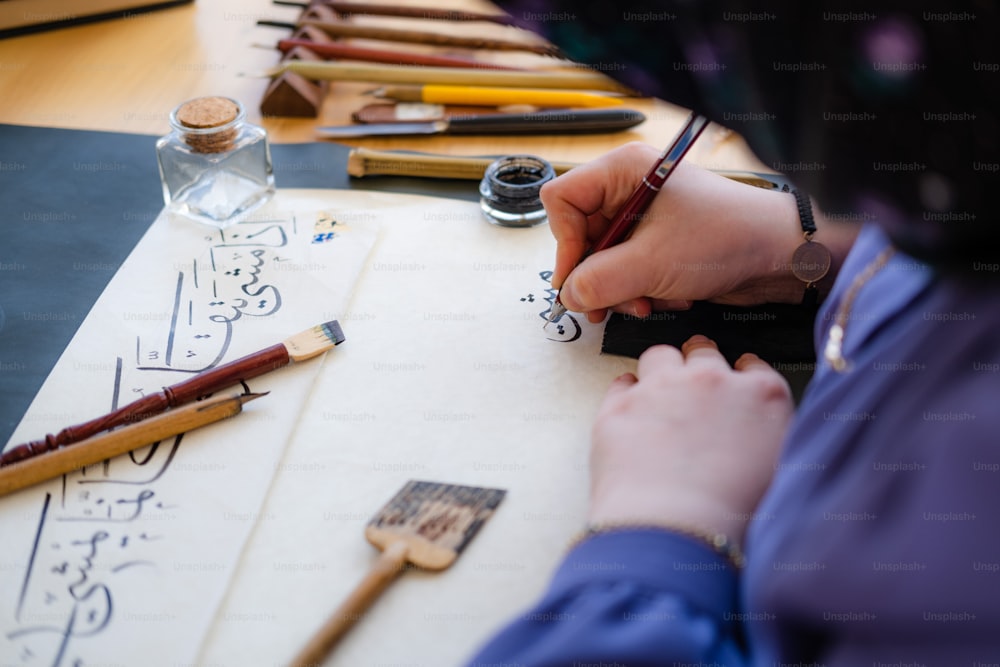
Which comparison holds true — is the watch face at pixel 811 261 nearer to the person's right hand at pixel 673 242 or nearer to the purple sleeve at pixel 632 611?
the person's right hand at pixel 673 242

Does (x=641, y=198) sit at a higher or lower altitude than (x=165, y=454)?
higher

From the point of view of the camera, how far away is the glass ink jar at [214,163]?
1094 millimetres

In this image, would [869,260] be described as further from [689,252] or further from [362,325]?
[362,325]

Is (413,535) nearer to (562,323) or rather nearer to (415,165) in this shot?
(562,323)

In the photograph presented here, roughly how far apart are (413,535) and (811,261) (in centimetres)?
48

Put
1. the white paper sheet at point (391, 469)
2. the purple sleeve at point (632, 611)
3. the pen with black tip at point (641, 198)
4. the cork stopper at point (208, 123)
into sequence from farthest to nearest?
the cork stopper at point (208, 123) < the pen with black tip at point (641, 198) < the white paper sheet at point (391, 469) < the purple sleeve at point (632, 611)

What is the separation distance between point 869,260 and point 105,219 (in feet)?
2.81

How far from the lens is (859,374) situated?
58cm

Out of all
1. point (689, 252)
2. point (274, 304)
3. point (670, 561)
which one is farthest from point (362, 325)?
point (670, 561)

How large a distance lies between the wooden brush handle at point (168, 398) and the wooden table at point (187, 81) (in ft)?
1.56

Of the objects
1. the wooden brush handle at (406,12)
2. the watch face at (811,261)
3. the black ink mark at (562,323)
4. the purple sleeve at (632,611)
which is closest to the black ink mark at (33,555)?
the purple sleeve at (632,611)

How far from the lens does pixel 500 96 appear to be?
52.1 inches

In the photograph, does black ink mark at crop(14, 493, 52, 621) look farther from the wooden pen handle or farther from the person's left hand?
the wooden pen handle

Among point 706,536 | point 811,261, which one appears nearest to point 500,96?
point 811,261
